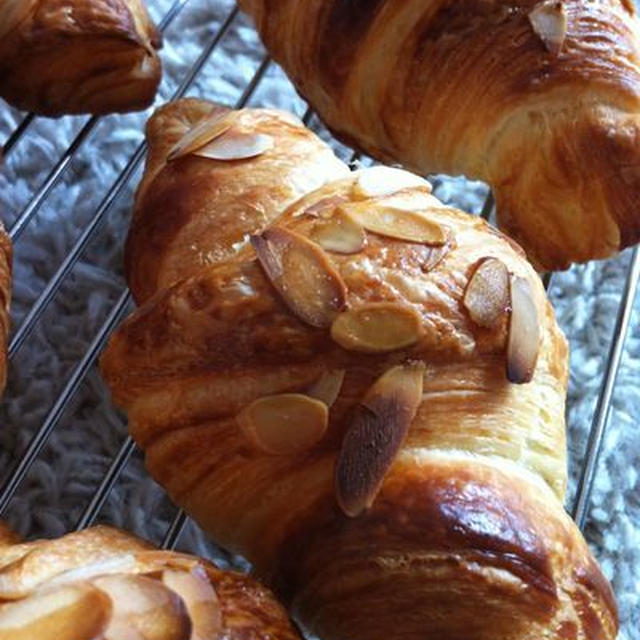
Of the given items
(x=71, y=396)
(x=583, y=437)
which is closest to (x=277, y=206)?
(x=71, y=396)

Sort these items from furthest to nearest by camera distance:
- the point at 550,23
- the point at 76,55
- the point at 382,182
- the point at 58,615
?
the point at 76,55, the point at 550,23, the point at 382,182, the point at 58,615

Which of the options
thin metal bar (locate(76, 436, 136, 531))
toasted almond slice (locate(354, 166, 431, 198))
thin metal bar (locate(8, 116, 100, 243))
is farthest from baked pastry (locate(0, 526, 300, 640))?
thin metal bar (locate(8, 116, 100, 243))

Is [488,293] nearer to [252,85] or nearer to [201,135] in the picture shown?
[201,135]

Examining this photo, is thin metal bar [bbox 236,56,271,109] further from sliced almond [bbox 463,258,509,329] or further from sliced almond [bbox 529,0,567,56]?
sliced almond [bbox 463,258,509,329]

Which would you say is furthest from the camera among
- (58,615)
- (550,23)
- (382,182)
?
(550,23)

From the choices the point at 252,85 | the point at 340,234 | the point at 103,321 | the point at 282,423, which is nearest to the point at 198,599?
the point at 282,423

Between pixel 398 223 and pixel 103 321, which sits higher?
pixel 398 223
